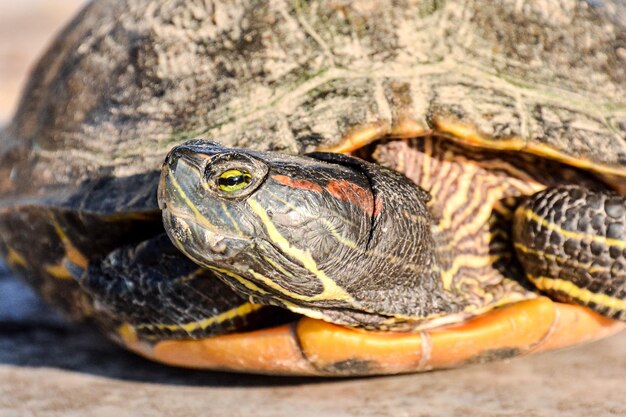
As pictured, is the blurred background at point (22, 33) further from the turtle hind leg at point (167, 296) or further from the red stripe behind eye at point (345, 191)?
the red stripe behind eye at point (345, 191)

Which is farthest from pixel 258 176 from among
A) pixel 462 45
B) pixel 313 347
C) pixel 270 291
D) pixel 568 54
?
pixel 568 54

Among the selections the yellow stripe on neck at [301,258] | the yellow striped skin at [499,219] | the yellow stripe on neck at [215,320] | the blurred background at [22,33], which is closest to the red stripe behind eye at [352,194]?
the yellow stripe on neck at [301,258]

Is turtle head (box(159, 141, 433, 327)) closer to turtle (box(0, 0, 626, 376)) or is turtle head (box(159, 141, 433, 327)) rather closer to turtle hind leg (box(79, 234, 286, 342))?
turtle (box(0, 0, 626, 376))

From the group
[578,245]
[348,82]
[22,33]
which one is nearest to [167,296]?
[348,82]

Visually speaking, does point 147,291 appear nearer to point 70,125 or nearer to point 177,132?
point 177,132

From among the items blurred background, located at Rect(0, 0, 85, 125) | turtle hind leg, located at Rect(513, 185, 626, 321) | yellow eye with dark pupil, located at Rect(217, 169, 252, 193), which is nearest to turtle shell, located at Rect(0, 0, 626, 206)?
turtle hind leg, located at Rect(513, 185, 626, 321)

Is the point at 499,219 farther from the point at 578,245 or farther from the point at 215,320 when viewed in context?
the point at 215,320
